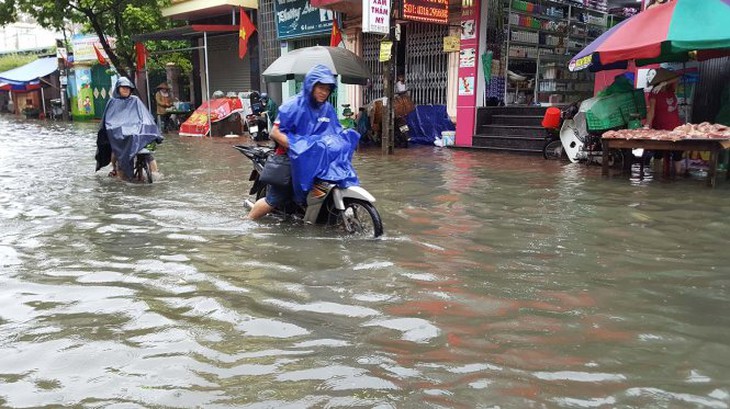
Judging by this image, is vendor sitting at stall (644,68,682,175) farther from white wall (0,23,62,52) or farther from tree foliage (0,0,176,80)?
white wall (0,23,62,52)

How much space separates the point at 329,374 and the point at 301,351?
0.96ft

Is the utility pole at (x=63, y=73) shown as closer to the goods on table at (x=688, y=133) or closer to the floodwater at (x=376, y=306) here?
the floodwater at (x=376, y=306)

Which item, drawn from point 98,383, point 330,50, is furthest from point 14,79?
point 98,383

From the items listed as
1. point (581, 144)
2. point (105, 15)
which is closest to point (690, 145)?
point (581, 144)

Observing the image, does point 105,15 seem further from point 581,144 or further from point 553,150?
point 581,144

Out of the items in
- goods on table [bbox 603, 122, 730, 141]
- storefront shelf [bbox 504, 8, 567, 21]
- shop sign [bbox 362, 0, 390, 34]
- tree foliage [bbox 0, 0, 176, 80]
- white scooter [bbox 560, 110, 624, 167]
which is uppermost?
tree foliage [bbox 0, 0, 176, 80]

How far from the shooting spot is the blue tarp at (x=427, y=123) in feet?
47.4

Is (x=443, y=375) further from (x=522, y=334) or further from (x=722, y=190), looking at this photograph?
(x=722, y=190)

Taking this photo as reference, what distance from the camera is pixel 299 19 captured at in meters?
18.1

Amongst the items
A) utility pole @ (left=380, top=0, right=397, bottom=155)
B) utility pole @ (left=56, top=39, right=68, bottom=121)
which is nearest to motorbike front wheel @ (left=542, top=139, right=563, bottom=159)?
utility pole @ (left=380, top=0, right=397, bottom=155)

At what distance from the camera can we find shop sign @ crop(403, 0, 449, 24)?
11.6m

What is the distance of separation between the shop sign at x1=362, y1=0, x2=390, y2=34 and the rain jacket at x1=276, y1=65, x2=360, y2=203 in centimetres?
632

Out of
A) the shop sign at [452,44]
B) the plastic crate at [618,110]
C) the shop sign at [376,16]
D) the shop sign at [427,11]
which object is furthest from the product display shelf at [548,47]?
the plastic crate at [618,110]

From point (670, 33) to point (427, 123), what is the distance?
24.7 feet
